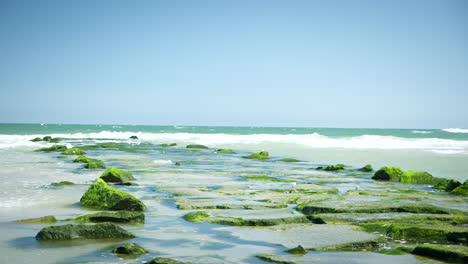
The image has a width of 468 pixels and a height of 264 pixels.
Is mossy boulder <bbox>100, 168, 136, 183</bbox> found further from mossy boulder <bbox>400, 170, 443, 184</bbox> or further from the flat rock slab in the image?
mossy boulder <bbox>400, 170, 443, 184</bbox>

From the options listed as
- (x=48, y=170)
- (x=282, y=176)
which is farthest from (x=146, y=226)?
(x=48, y=170)

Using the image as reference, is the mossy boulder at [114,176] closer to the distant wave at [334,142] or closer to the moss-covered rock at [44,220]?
the moss-covered rock at [44,220]

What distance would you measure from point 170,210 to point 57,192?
12.3 feet

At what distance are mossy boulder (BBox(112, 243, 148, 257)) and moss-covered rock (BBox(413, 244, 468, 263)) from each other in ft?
11.6

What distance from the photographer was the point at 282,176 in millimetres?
15133

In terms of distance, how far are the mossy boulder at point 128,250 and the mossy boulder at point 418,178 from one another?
11380mm

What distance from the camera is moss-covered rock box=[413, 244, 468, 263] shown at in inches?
188

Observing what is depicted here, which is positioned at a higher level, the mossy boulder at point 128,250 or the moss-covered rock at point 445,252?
the moss-covered rock at point 445,252

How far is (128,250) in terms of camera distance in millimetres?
5023

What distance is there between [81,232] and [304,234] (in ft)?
10.8

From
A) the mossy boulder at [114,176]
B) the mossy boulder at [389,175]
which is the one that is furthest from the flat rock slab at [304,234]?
the mossy boulder at [389,175]

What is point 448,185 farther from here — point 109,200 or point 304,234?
point 109,200

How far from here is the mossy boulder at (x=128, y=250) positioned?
197 inches

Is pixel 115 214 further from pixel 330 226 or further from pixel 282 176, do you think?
pixel 282 176
